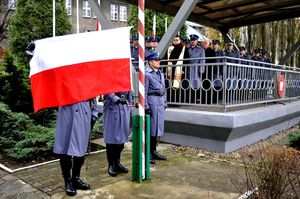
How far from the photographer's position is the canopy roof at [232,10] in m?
9.98

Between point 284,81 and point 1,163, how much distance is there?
294 inches

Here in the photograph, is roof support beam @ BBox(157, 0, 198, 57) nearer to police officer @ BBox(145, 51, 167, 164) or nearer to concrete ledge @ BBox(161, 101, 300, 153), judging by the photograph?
concrete ledge @ BBox(161, 101, 300, 153)

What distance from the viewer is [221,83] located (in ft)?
22.5

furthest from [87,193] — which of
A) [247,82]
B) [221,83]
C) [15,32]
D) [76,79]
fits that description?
[15,32]

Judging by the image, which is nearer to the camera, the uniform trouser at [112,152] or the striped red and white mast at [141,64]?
the striped red and white mast at [141,64]

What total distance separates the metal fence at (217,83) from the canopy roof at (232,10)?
2326 millimetres

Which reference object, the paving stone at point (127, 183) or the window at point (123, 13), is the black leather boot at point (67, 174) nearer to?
the paving stone at point (127, 183)

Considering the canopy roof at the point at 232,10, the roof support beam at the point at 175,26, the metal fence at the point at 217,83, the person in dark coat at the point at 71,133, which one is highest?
the canopy roof at the point at 232,10

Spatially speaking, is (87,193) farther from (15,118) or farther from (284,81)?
(284,81)

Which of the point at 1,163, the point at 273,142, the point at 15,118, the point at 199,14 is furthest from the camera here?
the point at 199,14

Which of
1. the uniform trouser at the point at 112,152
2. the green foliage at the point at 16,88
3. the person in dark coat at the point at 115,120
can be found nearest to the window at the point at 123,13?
the green foliage at the point at 16,88

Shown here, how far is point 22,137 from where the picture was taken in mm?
7273

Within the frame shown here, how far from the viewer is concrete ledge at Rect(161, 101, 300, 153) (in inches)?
259

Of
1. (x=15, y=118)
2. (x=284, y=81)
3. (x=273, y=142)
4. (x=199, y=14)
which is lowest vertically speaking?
(x=273, y=142)
